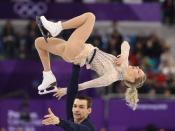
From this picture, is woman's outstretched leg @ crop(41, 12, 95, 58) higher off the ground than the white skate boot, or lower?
higher

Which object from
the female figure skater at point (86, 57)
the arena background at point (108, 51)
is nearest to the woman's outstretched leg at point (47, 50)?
the female figure skater at point (86, 57)

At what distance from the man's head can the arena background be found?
4.12m

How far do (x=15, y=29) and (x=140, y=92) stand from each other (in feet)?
13.8

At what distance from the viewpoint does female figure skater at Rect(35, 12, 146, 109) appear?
793 centimetres

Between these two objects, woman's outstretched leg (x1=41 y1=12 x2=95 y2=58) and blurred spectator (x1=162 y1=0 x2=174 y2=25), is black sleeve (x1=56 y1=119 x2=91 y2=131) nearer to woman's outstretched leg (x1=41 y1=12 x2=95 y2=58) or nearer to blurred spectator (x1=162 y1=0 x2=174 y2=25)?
woman's outstretched leg (x1=41 y1=12 x2=95 y2=58)

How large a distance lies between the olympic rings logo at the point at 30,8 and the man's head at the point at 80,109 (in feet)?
26.4

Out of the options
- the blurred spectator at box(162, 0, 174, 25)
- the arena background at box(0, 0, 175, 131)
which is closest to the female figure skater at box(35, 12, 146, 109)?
the arena background at box(0, 0, 175, 131)

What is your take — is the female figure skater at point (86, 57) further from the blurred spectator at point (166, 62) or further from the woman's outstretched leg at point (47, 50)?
the blurred spectator at point (166, 62)

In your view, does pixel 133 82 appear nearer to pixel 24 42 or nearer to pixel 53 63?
pixel 53 63

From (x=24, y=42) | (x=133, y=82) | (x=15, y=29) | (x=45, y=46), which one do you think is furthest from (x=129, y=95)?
(x=15, y=29)

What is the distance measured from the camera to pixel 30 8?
1584 cm

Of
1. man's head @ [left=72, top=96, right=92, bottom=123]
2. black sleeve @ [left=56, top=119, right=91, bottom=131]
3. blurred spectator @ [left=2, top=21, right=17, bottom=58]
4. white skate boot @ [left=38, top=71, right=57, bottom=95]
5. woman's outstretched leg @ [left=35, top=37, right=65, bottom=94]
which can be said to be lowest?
black sleeve @ [left=56, top=119, right=91, bottom=131]

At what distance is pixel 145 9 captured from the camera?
16.1 meters

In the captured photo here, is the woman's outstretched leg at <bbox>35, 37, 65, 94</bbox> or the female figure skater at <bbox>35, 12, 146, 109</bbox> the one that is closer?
the female figure skater at <bbox>35, 12, 146, 109</bbox>
